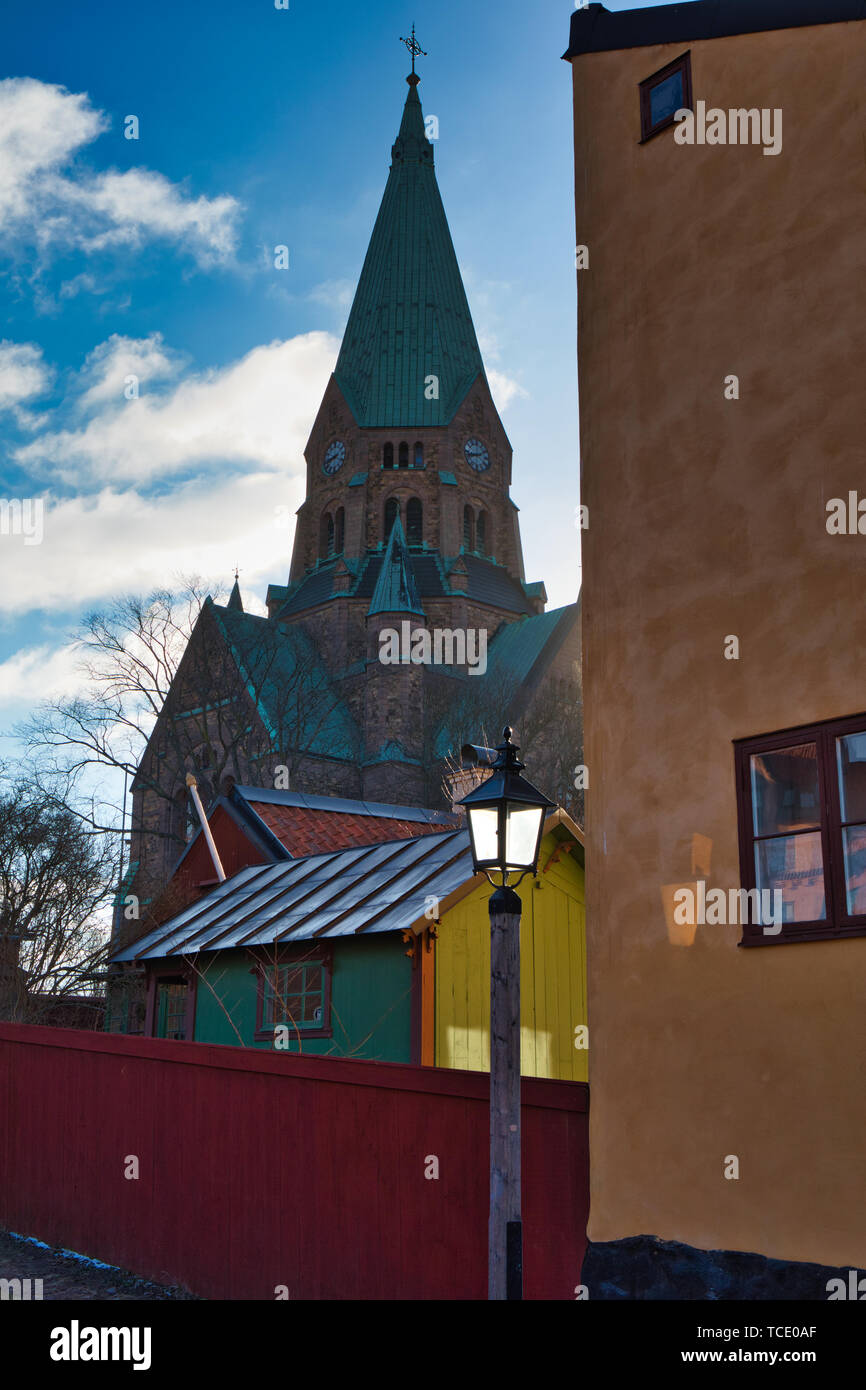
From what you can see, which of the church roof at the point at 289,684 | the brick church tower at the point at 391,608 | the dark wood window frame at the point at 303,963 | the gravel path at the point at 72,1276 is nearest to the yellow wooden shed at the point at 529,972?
the dark wood window frame at the point at 303,963

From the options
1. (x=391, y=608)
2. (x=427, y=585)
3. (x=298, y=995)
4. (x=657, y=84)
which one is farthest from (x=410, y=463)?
(x=657, y=84)

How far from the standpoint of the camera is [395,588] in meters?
54.8

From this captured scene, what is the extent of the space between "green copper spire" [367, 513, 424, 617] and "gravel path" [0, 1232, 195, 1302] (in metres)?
44.2

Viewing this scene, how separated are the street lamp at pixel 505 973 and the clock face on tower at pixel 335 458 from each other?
58171 millimetres

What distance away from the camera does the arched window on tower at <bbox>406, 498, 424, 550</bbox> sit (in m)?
61.8

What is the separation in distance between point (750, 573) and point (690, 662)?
1.99ft

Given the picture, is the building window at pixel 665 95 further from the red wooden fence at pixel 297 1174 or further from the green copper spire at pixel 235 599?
the green copper spire at pixel 235 599

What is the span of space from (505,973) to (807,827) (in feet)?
5.81

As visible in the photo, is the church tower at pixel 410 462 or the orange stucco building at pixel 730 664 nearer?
the orange stucco building at pixel 730 664

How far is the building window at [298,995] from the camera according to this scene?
45.3 feet

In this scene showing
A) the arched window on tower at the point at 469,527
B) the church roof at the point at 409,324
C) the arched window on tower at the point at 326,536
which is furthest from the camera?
the church roof at the point at 409,324

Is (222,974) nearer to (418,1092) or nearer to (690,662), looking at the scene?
(418,1092)

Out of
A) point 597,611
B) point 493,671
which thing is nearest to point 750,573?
point 597,611

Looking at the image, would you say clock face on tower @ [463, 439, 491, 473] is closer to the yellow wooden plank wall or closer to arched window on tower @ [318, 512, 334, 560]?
arched window on tower @ [318, 512, 334, 560]
